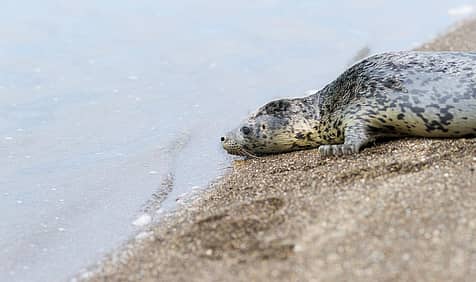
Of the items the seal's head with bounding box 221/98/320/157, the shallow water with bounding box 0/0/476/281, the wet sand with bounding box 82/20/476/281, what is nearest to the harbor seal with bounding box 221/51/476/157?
the seal's head with bounding box 221/98/320/157

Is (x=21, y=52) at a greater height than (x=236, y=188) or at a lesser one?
greater

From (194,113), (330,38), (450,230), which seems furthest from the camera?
(330,38)

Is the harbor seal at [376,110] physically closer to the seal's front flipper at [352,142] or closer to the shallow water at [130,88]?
the seal's front flipper at [352,142]

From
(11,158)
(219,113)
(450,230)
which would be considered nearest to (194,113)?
(219,113)

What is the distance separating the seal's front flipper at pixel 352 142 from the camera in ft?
17.7

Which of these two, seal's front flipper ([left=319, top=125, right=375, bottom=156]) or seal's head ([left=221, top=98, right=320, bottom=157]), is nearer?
seal's front flipper ([left=319, top=125, right=375, bottom=156])

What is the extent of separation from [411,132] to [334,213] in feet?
5.59

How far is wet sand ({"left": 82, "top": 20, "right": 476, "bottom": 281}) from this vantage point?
340 cm

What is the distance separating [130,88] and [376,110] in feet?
11.3

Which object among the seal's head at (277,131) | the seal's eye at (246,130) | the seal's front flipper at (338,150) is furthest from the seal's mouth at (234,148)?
the seal's front flipper at (338,150)

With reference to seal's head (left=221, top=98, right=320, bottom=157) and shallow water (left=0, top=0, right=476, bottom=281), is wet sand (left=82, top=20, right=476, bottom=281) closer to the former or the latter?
shallow water (left=0, top=0, right=476, bottom=281)

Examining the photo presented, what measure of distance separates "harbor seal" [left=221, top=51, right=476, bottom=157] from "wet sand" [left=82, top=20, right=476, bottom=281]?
0.63 feet

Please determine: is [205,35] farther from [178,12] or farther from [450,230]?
[450,230]

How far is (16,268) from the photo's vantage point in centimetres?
451
